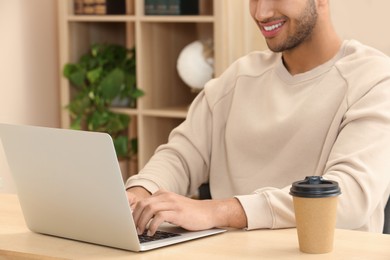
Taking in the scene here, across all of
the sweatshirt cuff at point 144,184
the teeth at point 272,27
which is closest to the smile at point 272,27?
the teeth at point 272,27

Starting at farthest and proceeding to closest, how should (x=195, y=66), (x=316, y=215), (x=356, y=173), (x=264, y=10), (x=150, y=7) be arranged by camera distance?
(x=150, y=7) → (x=195, y=66) → (x=264, y=10) → (x=356, y=173) → (x=316, y=215)

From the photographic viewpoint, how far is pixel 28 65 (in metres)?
4.00

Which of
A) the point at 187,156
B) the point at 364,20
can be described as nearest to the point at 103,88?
the point at 364,20

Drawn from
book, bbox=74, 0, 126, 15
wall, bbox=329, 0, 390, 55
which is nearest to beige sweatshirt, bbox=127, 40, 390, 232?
wall, bbox=329, 0, 390, 55

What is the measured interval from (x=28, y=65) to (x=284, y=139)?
1.94 metres

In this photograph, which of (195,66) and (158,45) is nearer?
(195,66)

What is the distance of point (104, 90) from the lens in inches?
154

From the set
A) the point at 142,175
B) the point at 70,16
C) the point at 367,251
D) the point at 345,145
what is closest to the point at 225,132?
the point at 142,175

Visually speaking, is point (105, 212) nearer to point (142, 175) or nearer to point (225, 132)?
point (142, 175)

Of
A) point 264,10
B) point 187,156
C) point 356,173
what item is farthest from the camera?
point 187,156

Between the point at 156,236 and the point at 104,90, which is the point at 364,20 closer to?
the point at 104,90

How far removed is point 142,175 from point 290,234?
557 mm

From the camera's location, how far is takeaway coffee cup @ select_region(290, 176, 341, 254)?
1674 mm

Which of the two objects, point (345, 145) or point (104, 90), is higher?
point (345, 145)
